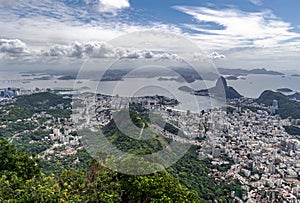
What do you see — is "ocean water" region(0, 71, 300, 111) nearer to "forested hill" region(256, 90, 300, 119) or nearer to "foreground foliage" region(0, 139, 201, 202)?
"foreground foliage" region(0, 139, 201, 202)

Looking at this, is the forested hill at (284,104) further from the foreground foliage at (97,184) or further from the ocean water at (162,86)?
the foreground foliage at (97,184)

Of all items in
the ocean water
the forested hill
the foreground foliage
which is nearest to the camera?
the foreground foliage

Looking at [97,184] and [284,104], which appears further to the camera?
[284,104]

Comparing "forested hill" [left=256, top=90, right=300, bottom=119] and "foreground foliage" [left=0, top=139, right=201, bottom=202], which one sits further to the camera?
"forested hill" [left=256, top=90, right=300, bottom=119]

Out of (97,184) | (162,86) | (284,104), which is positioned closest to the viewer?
(97,184)

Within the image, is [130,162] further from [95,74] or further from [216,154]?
[216,154]

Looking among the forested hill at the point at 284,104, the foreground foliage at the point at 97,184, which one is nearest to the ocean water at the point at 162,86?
the foreground foliage at the point at 97,184

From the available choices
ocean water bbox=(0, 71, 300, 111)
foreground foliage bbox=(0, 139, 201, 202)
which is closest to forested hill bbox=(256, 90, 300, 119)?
ocean water bbox=(0, 71, 300, 111)

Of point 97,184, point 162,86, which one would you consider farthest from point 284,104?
point 97,184

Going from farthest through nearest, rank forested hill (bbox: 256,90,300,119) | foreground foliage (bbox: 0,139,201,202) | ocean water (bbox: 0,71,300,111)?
forested hill (bbox: 256,90,300,119)
ocean water (bbox: 0,71,300,111)
foreground foliage (bbox: 0,139,201,202)

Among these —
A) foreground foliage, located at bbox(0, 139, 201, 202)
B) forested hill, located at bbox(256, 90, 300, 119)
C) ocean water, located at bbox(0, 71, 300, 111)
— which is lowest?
forested hill, located at bbox(256, 90, 300, 119)

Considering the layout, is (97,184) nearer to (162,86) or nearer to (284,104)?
(162,86)
